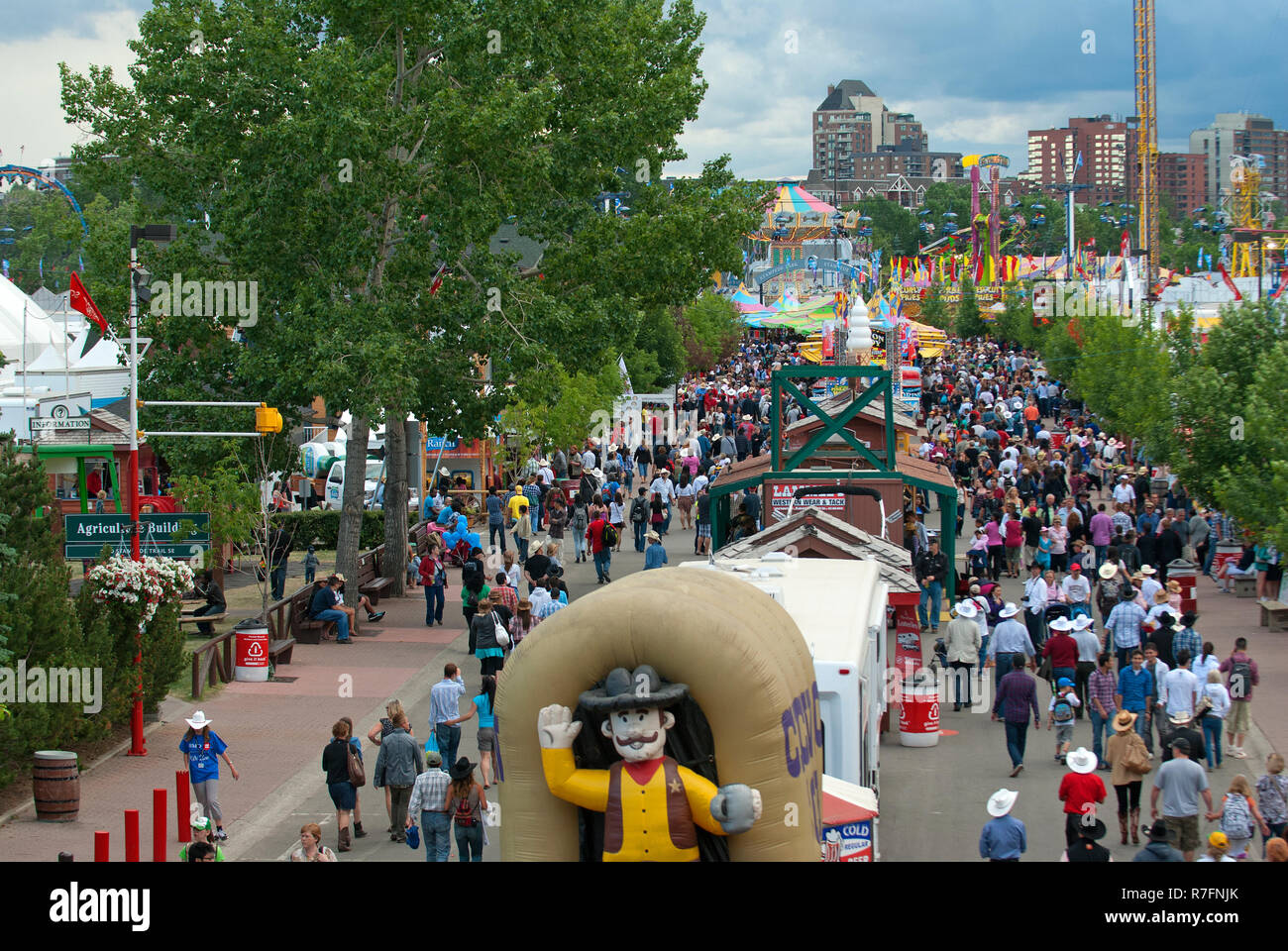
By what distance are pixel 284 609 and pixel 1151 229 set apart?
Result: 88.9 metres

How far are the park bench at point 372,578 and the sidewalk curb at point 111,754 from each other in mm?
7147

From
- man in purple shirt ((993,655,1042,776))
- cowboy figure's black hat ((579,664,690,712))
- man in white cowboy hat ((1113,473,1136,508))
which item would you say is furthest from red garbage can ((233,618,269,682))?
man in white cowboy hat ((1113,473,1136,508))

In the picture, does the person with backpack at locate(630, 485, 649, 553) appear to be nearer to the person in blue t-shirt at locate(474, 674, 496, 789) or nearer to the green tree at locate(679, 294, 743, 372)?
the person in blue t-shirt at locate(474, 674, 496, 789)

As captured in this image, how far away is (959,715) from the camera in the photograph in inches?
659

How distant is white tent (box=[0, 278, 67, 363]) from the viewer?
4428 cm

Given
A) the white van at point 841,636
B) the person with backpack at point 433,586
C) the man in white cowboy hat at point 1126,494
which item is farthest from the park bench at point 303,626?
the man in white cowboy hat at point 1126,494

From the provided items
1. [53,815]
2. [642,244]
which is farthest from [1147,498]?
[53,815]

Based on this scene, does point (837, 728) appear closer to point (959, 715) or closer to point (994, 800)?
point (994, 800)

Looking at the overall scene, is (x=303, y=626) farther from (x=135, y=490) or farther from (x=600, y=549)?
(x=600, y=549)

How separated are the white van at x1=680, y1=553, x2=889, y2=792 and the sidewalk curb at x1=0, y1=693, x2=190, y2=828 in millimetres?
6500

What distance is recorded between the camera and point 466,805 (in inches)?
438

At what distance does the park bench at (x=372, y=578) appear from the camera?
25248mm

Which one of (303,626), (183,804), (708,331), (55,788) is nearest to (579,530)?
(303,626)
